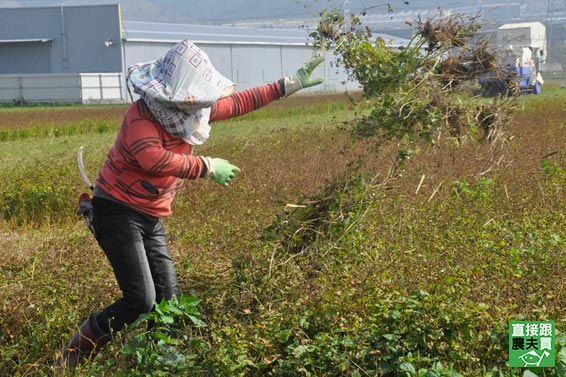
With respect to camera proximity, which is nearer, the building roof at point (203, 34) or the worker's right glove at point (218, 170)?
the worker's right glove at point (218, 170)

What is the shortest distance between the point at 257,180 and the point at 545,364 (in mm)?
5334

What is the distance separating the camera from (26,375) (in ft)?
13.9

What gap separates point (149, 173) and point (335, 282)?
1075 millimetres

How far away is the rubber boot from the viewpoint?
406cm

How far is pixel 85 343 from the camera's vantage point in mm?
4090

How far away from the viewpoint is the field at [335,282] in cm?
365

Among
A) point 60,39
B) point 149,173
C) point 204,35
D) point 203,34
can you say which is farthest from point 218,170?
point 203,34

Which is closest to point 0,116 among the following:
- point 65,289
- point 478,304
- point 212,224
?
point 212,224

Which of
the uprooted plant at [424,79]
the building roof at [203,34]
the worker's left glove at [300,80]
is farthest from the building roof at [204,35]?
the worker's left glove at [300,80]

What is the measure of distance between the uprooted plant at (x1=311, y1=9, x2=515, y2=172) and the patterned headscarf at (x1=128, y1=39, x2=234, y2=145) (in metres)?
1.19

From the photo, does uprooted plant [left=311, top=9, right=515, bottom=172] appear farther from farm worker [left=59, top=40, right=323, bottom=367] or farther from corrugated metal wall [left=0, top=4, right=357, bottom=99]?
corrugated metal wall [left=0, top=4, right=357, bottom=99]

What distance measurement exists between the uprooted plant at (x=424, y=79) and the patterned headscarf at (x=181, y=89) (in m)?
1.19

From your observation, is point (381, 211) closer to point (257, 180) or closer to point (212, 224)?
point (212, 224)

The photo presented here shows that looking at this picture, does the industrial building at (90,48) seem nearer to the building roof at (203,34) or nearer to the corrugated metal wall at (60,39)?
the corrugated metal wall at (60,39)
